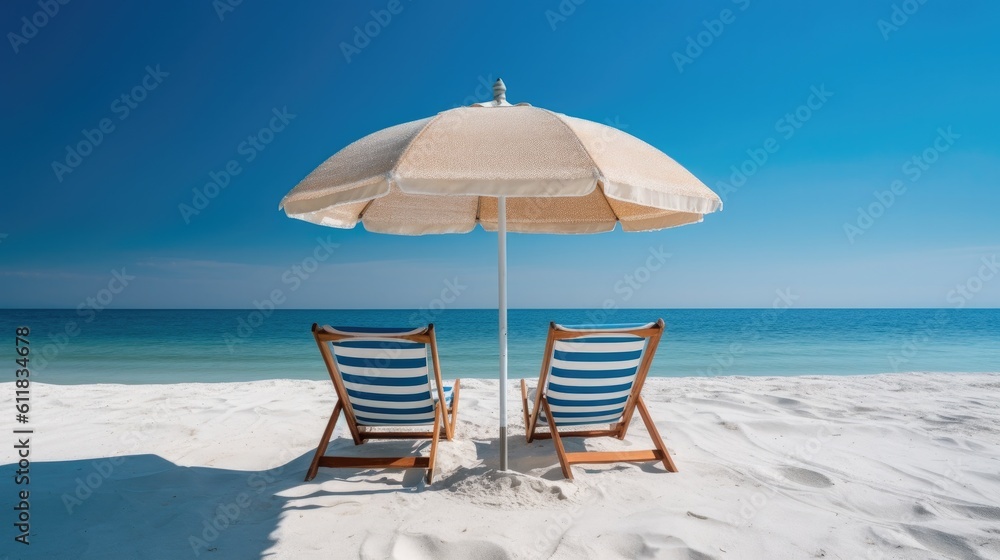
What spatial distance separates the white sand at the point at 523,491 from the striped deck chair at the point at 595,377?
5.4 inches

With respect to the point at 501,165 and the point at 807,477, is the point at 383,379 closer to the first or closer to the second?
→ the point at 501,165

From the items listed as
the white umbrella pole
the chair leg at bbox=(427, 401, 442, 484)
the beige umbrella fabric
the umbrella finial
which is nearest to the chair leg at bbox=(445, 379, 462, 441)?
the chair leg at bbox=(427, 401, 442, 484)

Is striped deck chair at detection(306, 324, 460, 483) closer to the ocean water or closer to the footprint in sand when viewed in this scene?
the footprint in sand

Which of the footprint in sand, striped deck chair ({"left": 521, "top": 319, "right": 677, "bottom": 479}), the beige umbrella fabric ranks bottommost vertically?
the footprint in sand

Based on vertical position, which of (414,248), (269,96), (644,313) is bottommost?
(644,313)

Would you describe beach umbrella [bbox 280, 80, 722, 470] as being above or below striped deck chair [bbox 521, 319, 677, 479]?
above

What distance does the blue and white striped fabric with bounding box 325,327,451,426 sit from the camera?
2873 mm

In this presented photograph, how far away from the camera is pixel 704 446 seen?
3.52 metres

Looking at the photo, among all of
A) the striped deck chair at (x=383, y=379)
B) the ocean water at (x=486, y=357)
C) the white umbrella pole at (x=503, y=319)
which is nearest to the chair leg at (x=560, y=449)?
the white umbrella pole at (x=503, y=319)

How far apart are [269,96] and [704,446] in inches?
400

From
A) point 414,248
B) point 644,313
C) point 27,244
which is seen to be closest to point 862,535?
point 414,248

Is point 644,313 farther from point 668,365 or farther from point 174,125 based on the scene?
point 174,125

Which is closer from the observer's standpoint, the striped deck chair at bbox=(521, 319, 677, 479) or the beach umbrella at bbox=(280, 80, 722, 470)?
the beach umbrella at bbox=(280, 80, 722, 470)

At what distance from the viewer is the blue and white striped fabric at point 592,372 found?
291cm
